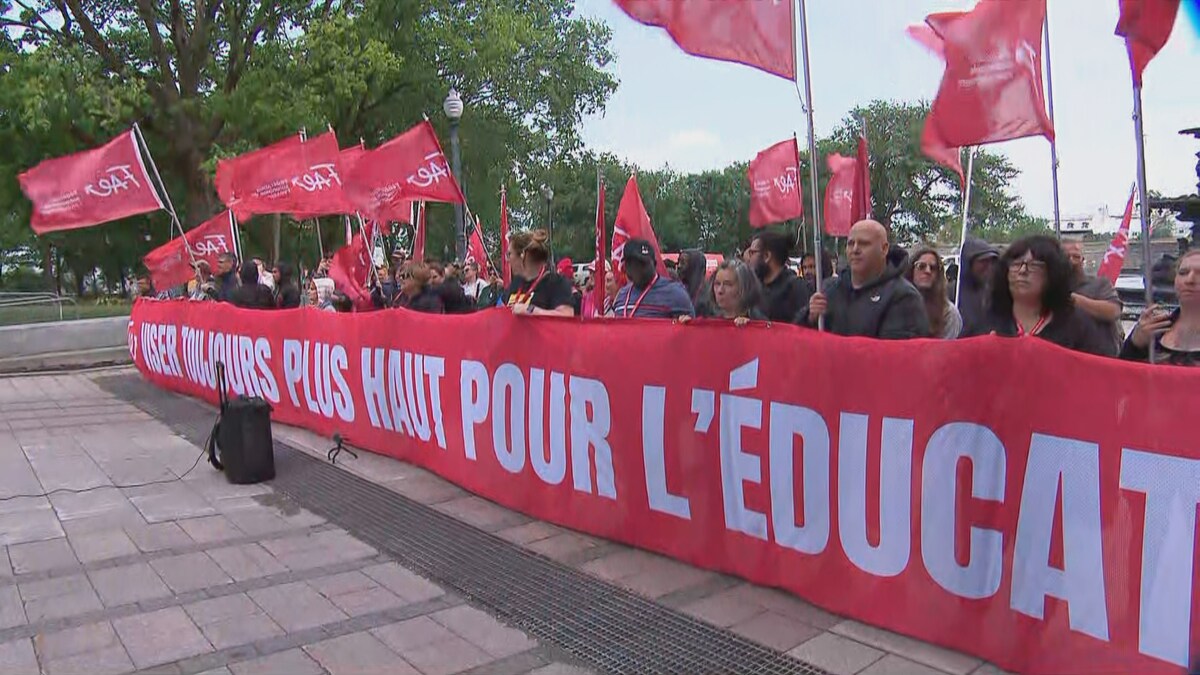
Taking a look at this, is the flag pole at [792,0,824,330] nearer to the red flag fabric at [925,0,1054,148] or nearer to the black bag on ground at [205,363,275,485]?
the red flag fabric at [925,0,1054,148]

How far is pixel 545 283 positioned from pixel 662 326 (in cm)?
161

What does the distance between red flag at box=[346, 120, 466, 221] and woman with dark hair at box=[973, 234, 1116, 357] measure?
602 centimetres

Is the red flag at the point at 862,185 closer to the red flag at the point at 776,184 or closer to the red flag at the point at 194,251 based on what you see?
the red flag at the point at 776,184

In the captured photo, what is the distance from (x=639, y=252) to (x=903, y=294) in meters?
1.99

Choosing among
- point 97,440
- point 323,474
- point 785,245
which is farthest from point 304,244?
point 785,245

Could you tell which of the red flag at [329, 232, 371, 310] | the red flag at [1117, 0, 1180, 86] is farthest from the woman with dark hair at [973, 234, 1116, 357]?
the red flag at [329, 232, 371, 310]

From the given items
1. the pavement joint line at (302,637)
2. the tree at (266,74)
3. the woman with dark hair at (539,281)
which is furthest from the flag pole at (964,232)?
the tree at (266,74)

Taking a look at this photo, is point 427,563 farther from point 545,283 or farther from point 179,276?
point 179,276

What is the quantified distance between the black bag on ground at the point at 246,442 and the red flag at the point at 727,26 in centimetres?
461

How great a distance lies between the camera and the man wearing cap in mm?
6012

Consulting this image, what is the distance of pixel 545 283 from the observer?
21.2 feet

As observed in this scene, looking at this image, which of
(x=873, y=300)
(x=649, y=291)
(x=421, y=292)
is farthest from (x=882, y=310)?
(x=421, y=292)

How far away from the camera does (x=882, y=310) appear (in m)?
4.50

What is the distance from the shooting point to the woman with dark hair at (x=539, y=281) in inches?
253
